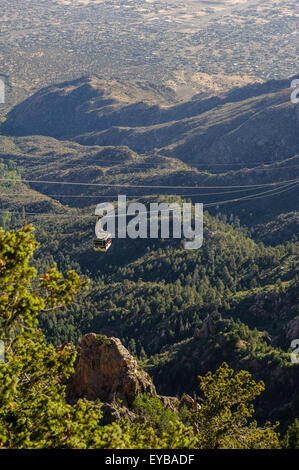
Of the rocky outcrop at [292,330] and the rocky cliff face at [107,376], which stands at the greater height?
the rocky outcrop at [292,330]

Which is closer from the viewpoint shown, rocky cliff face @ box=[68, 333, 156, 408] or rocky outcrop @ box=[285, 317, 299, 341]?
rocky cliff face @ box=[68, 333, 156, 408]

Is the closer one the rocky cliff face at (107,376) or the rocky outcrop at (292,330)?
the rocky cliff face at (107,376)

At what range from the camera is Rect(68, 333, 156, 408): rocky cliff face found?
67.6 meters

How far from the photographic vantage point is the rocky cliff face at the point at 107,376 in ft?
222

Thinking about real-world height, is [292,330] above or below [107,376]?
above

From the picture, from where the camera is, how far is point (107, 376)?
6925cm

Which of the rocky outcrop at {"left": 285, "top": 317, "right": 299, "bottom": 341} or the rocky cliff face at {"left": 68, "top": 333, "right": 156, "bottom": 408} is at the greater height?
the rocky outcrop at {"left": 285, "top": 317, "right": 299, "bottom": 341}

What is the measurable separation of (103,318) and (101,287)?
28.0 m

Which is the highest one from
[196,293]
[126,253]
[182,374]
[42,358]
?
[126,253]

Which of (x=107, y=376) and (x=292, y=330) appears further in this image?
(x=292, y=330)
